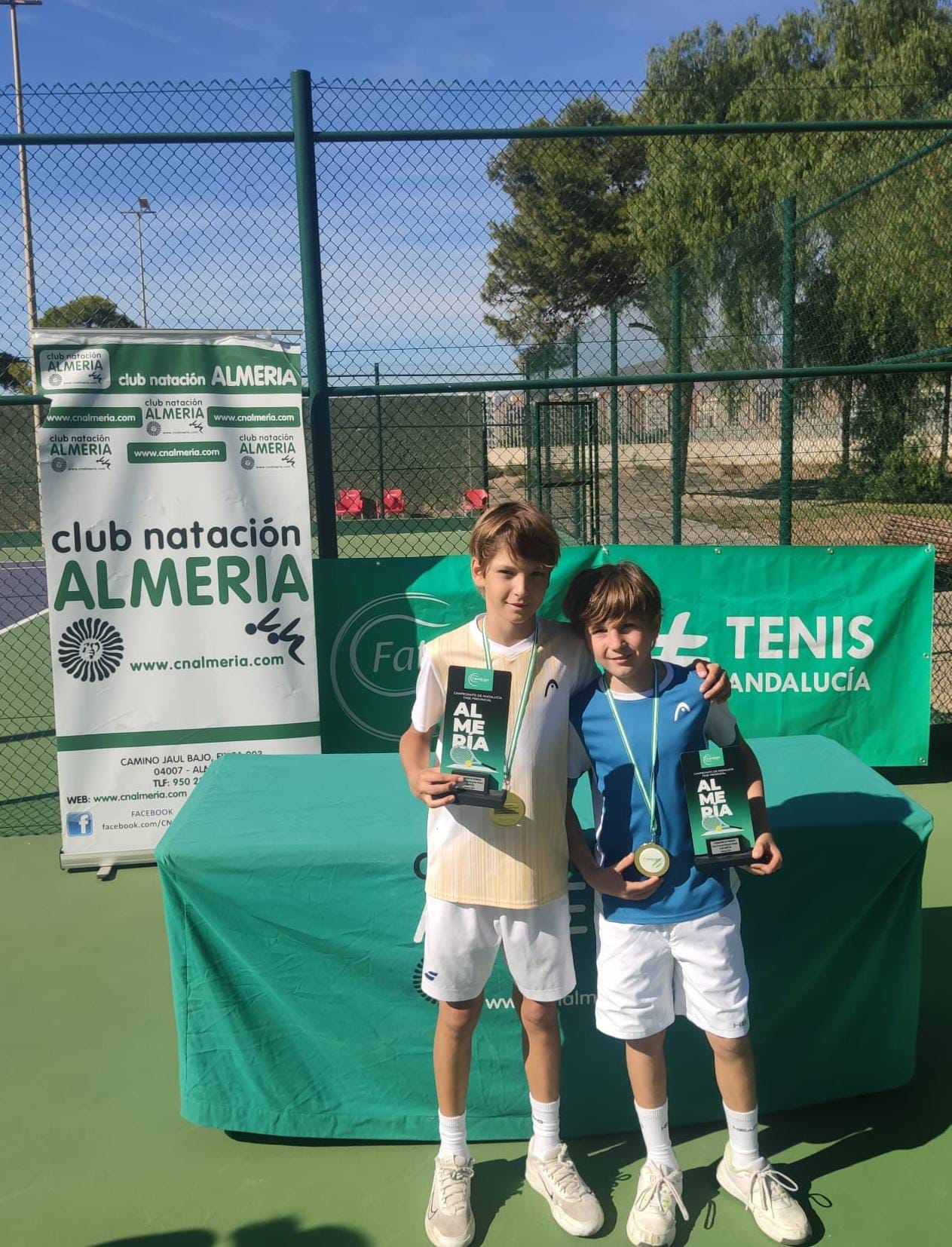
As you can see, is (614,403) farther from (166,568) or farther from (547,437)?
(166,568)

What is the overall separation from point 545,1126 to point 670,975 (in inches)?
19.0

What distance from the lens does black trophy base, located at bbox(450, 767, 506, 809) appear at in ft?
7.07

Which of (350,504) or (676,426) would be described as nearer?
(676,426)

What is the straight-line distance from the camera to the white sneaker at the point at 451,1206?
2.29 metres

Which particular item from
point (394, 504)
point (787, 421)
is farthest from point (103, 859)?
point (394, 504)

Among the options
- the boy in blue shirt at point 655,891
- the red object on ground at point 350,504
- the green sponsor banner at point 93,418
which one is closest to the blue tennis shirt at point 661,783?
the boy in blue shirt at point 655,891

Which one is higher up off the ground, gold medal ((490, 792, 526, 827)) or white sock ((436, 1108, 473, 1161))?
gold medal ((490, 792, 526, 827))

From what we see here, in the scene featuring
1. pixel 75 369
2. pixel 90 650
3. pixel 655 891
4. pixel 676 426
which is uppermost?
pixel 676 426

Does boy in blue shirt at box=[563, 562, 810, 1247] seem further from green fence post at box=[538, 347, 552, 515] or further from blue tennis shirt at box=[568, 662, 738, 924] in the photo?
green fence post at box=[538, 347, 552, 515]

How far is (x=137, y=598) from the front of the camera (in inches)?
171

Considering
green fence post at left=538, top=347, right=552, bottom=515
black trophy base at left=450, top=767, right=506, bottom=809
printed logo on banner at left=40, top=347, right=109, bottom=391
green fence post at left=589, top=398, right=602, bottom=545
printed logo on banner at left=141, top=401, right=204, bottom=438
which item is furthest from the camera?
green fence post at left=589, top=398, right=602, bottom=545

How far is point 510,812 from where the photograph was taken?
2.21 m

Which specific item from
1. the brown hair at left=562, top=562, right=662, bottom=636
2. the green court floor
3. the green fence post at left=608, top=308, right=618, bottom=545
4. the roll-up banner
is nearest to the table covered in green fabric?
the green court floor

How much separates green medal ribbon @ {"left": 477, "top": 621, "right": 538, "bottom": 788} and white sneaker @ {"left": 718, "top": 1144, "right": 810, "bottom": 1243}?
1.07 meters
